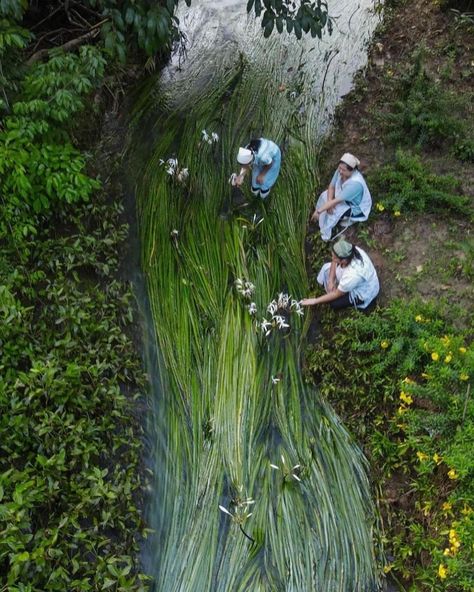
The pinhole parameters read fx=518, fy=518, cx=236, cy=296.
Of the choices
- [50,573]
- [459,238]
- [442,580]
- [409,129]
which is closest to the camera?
[50,573]

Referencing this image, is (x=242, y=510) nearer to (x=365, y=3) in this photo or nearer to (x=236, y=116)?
(x=236, y=116)

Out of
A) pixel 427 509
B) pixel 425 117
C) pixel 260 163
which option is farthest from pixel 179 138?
pixel 427 509

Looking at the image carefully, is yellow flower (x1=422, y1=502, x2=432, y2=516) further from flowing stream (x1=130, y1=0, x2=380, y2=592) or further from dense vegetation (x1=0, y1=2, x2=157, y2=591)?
dense vegetation (x1=0, y1=2, x2=157, y2=591)

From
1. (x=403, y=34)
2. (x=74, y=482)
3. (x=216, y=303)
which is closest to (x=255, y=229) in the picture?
(x=216, y=303)

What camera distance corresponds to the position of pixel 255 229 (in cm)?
438

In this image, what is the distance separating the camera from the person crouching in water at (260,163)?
4.25 meters

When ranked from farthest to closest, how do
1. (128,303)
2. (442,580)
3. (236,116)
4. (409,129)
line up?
(236,116) < (409,129) < (128,303) < (442,580)

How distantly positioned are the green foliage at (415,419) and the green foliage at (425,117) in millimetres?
1980

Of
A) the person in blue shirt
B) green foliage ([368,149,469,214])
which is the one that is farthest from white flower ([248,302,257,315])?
green foliage ([368,149,469,214])

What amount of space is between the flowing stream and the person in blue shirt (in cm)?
24

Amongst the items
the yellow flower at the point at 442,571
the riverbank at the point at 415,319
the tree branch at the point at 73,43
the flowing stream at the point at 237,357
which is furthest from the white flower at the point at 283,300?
the tree branch at the point at 73,43

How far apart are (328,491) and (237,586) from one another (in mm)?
743

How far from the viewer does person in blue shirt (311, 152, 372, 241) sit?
4172mm

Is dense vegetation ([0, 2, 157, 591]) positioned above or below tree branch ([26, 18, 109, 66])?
below
